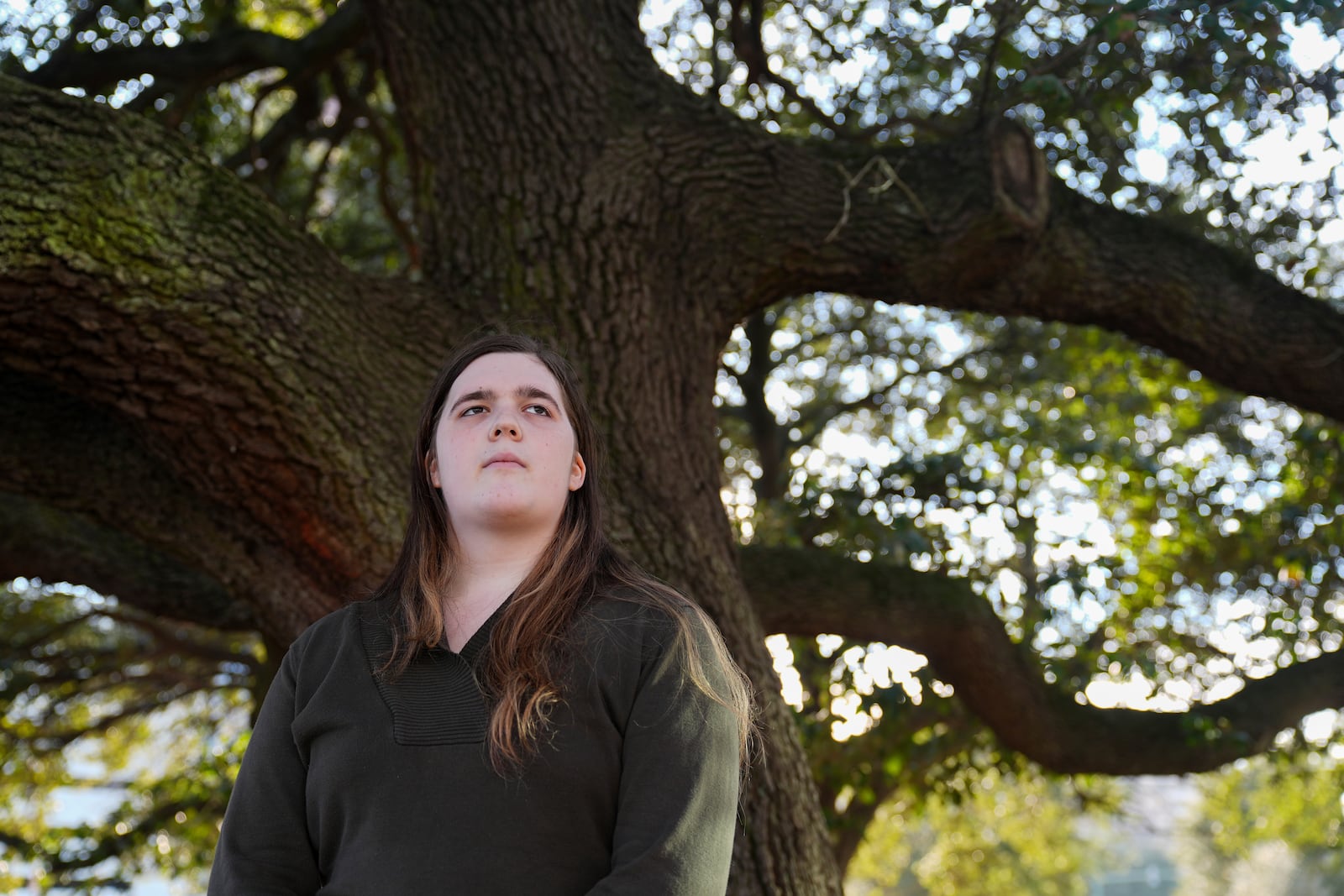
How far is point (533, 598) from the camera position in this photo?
79.9 inches

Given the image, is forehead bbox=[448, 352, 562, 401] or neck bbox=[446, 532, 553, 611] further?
forehead bbox=[448, 352, 562, 401]

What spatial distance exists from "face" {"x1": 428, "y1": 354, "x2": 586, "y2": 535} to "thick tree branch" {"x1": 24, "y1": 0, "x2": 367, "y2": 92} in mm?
3934

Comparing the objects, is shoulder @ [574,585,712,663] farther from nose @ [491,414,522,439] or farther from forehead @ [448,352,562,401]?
forehead @ [448,352,562,401]

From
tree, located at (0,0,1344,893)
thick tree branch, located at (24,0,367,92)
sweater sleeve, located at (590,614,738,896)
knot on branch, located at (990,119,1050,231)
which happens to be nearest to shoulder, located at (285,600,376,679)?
sweater sleeve, located at (590,614,738,896)

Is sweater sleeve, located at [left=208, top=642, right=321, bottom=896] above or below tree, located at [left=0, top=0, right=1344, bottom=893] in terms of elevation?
below

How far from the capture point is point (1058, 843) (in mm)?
15625

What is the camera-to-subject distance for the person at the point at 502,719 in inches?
70.7

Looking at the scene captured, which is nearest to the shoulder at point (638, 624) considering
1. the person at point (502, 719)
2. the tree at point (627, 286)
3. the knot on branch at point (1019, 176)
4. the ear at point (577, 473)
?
the person at point (502, 719)

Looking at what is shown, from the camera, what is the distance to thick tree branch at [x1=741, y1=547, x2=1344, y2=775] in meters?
4.73

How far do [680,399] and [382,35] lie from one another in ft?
5.80

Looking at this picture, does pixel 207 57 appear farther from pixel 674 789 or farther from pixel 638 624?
pixel 674 789

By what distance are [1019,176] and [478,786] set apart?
123 inches

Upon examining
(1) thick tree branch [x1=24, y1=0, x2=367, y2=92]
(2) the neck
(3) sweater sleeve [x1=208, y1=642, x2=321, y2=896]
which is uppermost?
(1) thick tree branch [x1=24, y1=0, x2=367, y2=92]

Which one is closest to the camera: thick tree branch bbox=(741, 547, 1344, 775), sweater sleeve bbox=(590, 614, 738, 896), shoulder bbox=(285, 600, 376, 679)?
sweater sleeve bbox=(590, 614, 738, 896)
